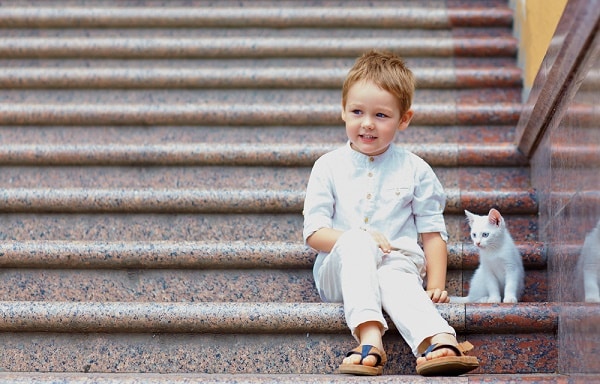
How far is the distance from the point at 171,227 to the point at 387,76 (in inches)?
45.8

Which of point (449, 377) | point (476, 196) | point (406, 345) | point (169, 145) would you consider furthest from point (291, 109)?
point (449, 377)

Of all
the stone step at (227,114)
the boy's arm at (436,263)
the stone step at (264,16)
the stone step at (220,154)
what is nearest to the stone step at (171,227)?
the stone step at (220,154)

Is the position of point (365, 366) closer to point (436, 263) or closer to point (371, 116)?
point (436, 263)

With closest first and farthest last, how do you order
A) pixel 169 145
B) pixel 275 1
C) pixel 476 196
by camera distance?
pixel 476 196
pixel 169 145
pixel 275 1

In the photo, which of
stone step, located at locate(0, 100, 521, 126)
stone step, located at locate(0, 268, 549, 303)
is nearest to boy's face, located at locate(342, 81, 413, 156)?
stone step, located at locate(0, 268, 549, 303)

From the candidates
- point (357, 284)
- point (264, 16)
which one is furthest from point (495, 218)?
point (264, 16)

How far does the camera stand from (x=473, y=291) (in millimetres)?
3125

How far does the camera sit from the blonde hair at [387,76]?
117 inches

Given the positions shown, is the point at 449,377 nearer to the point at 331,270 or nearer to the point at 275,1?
the point at 331,270

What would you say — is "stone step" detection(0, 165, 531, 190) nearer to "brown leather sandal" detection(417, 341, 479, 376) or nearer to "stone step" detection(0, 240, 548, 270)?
"stone step" detection(0, 240, 548, 270)

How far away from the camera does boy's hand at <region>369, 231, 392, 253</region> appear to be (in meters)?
2.83

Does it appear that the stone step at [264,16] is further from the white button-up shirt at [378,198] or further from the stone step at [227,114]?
the white button-up shirt at [378,198]

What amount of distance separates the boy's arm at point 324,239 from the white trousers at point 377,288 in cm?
7

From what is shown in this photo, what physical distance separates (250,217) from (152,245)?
0.50 meters
